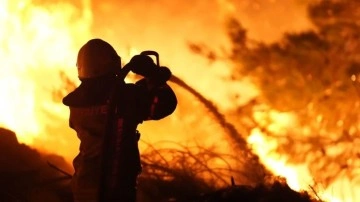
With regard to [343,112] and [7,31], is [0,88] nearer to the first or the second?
[7,31]

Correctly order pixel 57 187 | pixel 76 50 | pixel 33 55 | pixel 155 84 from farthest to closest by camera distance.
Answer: pixel 33 55 → pixel 76 50 → pixel 57 187 → pixel 155 84

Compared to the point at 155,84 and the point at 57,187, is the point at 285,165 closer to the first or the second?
the point at 57,187

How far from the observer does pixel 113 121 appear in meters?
3.51

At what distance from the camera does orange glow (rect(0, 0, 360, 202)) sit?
24.9ft

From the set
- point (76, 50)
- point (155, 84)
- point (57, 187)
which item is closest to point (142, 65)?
point (155, 84)

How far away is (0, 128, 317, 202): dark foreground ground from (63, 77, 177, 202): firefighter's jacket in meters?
1.64

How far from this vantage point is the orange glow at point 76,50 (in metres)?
7.60

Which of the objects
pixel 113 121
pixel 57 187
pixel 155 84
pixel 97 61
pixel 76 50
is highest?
→ pixel 76 50

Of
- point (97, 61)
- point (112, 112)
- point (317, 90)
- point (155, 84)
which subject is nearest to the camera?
point (112, 112)

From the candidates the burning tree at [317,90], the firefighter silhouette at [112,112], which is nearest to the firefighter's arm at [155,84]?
the firefighter silhouette at [112,112]

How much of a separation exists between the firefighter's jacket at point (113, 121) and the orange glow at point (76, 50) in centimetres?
378

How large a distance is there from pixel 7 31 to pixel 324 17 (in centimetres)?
445

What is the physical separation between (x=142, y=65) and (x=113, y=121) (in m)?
0.41

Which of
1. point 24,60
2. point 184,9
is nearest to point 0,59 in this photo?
point 24,60
